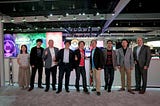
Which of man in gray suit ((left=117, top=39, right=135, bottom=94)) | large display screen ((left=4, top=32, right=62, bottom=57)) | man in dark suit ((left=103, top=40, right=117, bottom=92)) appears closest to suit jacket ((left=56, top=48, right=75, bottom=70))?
man in dark suit ((left=103, top=40, right=117, bottom=92))

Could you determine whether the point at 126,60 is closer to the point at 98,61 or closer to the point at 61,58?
the point at 98,61

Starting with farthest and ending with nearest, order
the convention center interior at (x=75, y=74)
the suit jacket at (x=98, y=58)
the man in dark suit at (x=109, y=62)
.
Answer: the man in dark suit at (x=109, y=62) → the suit jacket at (x=98, y=58) → the convention center interior at (x=75, y=74)

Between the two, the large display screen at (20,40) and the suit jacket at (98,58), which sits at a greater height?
the large display screen at (20,40)

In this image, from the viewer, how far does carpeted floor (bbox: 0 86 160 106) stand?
6.33 m

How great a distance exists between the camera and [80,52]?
24.3ft

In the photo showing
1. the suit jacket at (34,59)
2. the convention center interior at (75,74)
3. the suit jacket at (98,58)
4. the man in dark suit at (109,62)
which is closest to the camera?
the convention center interior at (75,74)

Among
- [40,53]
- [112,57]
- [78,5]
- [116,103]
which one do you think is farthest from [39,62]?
[78,5]

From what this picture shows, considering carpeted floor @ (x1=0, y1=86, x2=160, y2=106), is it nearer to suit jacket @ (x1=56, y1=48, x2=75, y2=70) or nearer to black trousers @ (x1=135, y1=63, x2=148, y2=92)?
black trousers @ (x1=135, y1=63, x2=148, y2=92)

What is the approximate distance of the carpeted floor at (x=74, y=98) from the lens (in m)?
6.33

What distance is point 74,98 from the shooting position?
6777mm

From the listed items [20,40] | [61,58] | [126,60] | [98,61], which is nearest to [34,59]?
[61,58]

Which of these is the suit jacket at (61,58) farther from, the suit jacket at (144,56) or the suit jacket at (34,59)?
the suit jacket at (144,56)

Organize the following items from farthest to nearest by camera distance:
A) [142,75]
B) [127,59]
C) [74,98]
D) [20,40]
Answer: [20,40]
[127,59]
[142,75]
[74,98]

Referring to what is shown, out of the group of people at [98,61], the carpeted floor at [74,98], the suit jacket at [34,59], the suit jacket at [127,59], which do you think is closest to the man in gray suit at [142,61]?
the group of people at [98,61]
